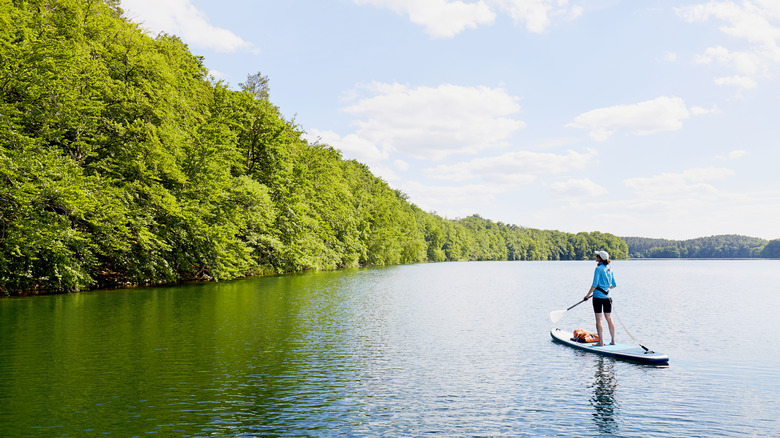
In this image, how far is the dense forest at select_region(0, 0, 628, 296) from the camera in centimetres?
Answer: 2581

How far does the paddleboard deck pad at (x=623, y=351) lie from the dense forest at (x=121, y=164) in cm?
2537

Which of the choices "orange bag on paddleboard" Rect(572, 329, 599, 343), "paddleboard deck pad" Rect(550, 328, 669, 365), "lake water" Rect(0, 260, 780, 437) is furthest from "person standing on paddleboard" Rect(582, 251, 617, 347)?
"lake water" Rect(0, 260, 780, 437)

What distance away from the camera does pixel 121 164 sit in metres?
32.6

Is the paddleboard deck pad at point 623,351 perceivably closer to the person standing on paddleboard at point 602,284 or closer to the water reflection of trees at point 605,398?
the water reflection of trees at point 605,398

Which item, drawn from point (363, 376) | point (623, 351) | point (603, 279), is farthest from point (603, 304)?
point (363, 376)

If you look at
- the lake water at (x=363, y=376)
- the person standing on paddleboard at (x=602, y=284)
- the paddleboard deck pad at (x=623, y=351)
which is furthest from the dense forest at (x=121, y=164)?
the person standing on paddleboard at (x=602, y=284)

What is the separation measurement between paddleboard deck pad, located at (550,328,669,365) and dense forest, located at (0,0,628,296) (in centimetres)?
2537

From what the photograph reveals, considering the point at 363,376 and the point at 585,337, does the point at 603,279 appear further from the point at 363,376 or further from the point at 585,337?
the point at 363,376

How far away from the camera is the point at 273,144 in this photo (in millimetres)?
52156

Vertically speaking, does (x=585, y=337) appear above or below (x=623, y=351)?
above

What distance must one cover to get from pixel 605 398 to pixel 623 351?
4521 mm

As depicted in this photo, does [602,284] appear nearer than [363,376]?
No

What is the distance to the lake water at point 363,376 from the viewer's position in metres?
8.57

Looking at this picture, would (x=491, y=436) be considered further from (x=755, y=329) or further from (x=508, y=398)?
(x=755, y=329)
